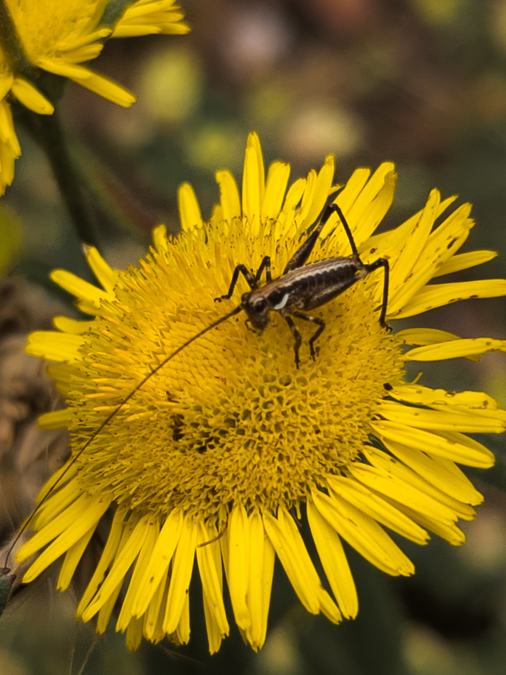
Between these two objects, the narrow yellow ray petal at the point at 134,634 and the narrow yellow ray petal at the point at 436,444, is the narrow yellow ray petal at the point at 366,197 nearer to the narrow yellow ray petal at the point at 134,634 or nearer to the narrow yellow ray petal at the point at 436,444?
the narrow yellow ray petal at the point at 436,444

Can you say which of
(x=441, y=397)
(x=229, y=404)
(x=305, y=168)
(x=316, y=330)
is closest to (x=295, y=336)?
(x=316, y=330)

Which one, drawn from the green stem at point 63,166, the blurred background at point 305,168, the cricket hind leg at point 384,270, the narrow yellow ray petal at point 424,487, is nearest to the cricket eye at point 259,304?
the cricket hind leg at point 384,270

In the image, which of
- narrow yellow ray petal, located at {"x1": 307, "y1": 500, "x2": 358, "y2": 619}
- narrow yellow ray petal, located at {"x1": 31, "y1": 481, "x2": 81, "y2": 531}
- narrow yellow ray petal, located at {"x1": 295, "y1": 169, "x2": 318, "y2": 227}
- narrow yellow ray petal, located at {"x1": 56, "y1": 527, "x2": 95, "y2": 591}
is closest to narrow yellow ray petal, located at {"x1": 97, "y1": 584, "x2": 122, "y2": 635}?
narrow yellow ray petal, located at {"x1": 56, "y1": 527, "x2": 95, "y2": 591}

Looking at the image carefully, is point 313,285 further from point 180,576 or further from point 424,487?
point 180,576

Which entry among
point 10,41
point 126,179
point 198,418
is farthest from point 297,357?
point 126,179

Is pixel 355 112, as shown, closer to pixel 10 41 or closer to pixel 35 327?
pixel 35 327
